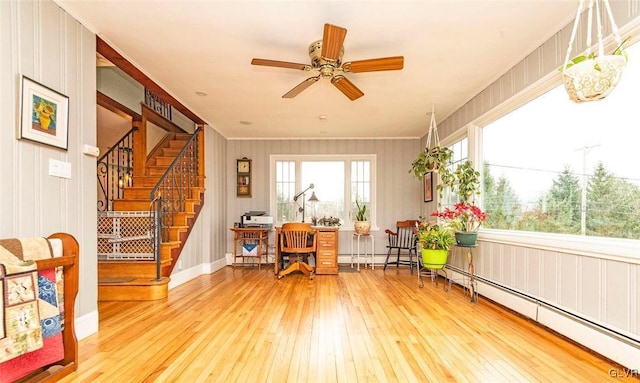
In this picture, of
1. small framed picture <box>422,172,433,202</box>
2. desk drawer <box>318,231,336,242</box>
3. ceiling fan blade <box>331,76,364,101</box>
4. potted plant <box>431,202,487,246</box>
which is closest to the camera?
ceiling fan blade <box>331,76,364,101</box>

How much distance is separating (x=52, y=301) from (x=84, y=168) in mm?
1200

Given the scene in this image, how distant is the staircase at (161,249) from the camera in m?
3.75

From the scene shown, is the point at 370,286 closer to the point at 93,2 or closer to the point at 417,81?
the point at 417,81

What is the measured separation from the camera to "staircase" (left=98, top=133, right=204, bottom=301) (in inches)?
148

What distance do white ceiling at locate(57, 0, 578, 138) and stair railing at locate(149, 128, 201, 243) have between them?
98cm

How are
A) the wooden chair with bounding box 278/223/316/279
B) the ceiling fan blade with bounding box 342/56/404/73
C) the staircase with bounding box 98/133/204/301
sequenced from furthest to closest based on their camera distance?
the wooden chair with bounding box 278/223/316/279
the staircase with bounding box 98/133/204/301
the ceiling fan blade with bounding box 342/56/404/73

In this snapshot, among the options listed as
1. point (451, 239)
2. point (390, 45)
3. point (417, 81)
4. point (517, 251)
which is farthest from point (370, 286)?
point (390, 45)

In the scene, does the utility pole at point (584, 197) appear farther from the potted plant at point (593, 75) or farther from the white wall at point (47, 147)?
the white wall at point (47, 147)

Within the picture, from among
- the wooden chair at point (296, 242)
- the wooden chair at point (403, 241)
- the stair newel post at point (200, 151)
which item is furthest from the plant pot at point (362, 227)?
the stair newel post at point (200, 151)

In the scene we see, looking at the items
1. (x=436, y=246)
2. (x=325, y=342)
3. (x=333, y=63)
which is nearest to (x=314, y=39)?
(x=333, y=63)

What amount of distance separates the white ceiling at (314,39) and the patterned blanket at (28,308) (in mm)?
1801

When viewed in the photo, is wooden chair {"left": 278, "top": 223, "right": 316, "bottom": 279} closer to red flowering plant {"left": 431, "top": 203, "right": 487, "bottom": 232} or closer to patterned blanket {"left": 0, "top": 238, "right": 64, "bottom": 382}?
red flowering plant {"left": 431, "top": 203, "right": 487, "bottom": 232}

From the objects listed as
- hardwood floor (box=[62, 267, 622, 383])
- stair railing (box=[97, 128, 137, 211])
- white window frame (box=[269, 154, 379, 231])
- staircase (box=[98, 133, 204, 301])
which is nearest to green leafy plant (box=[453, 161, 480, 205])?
hardwood floor (box=[62, 267, 622, 383])

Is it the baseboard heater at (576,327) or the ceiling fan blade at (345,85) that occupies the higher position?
the ceiling fan blade at (345,85)
